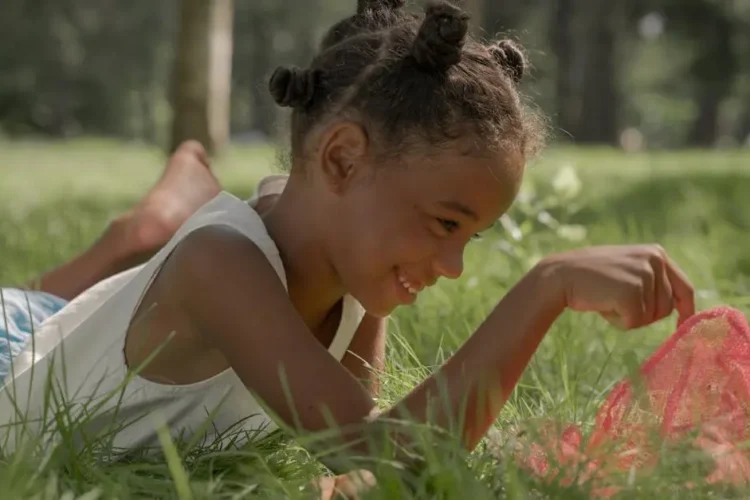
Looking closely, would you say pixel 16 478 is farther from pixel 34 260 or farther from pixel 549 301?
pixel 34 260

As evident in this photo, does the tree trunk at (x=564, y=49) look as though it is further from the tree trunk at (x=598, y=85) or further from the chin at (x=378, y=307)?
the chin at (x=378, y=307)

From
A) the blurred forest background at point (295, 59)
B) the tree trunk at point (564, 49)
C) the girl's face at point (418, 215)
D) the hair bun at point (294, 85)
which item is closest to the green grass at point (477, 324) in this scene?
the girl's face at point (418, 215)

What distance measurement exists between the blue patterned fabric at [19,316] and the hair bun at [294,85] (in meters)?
0.82

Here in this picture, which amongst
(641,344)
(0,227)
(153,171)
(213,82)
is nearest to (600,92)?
(153,171)

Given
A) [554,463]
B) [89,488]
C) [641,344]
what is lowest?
[641,344]

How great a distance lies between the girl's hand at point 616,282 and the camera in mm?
1814

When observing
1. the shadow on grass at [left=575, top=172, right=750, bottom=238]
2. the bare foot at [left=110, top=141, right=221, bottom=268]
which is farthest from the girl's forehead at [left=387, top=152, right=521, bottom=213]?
the shadow on grass at [left=575, top=172, right=750, bottom=238]

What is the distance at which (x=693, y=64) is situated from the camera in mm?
28516

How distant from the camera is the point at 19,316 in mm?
2822

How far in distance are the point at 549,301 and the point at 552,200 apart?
1.66 metres

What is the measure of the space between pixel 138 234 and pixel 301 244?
1.23 metres

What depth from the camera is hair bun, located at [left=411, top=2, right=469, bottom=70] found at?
199cm

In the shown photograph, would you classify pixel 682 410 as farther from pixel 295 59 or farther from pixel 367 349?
pixel 295 59

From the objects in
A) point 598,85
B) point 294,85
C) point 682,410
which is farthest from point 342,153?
point 598,85
